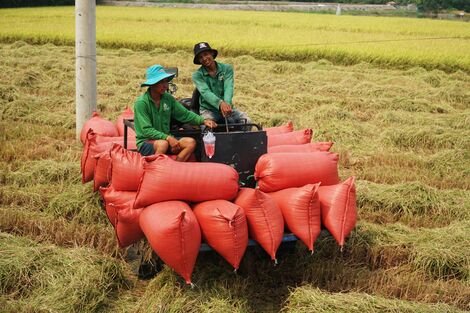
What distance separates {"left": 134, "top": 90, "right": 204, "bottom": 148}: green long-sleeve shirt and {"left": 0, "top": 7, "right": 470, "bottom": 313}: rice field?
904 mm

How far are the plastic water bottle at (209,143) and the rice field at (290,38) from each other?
42.2 feet

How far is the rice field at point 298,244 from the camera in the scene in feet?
12.5

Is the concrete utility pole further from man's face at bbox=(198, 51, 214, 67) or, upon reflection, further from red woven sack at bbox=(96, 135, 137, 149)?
man's face at bbox=(198, 51, 214, 67)

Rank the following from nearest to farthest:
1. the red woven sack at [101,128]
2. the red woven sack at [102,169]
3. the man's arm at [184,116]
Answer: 1. the red woven sack at [102,169]
2. the man's arm at [184,116]
3. the red woven sack at [101,128]

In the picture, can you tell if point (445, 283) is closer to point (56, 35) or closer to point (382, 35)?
point (56, 35)

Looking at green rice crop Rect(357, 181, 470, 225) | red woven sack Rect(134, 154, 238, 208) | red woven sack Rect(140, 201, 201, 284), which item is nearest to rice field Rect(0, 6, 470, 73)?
green rice crop Rect(357, 181, 470, 225)

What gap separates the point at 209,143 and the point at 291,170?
2.23ft

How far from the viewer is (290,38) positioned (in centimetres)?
2034

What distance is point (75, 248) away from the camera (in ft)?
14.1

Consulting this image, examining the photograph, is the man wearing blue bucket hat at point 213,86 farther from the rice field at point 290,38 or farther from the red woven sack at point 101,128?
the rice field at point 290,38

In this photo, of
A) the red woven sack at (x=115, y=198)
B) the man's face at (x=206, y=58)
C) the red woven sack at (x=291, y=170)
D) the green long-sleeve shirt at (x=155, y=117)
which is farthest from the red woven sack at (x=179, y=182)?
the man's face at (x=206, y=58)

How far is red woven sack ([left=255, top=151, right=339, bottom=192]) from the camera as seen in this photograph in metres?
4.37

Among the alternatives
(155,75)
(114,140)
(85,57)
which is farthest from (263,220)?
(85,57)

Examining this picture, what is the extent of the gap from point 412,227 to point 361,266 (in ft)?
3.38
